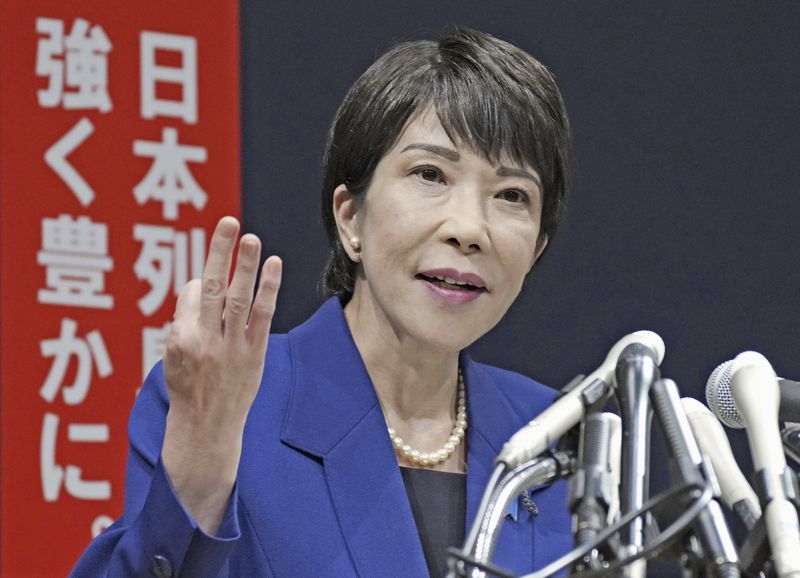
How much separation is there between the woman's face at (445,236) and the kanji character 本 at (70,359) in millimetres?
1126

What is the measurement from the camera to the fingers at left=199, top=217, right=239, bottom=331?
4.33ft

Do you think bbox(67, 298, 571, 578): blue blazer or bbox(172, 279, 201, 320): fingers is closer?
bbox(172, 279, 201, 320): fingers

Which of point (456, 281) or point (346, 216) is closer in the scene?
point (456, 281)

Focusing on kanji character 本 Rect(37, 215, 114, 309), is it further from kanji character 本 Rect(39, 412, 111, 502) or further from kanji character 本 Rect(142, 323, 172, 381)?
kanji character 本 Rect(39, 412, 111, 502)

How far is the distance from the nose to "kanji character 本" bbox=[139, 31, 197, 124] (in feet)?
4.34

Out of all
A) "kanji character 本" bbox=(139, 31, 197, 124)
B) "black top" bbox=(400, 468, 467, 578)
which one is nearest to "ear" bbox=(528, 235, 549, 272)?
"black top" bbox=(400, 468, 467, 578)

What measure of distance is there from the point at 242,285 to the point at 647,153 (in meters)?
2.18

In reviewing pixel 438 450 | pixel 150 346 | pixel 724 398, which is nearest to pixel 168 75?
pixel 150 346

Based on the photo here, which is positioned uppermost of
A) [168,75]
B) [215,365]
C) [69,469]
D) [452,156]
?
[168,75]

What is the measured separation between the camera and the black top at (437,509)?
1766 mm

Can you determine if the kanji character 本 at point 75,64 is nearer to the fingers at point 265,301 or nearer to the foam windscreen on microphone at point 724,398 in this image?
the fingers at point 265,301

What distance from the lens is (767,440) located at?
4.16 ft

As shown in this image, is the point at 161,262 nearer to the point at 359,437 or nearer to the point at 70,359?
the point at 70,359

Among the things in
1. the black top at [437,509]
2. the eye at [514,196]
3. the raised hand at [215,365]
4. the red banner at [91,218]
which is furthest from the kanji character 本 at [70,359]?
the raised hand at [215,365]
